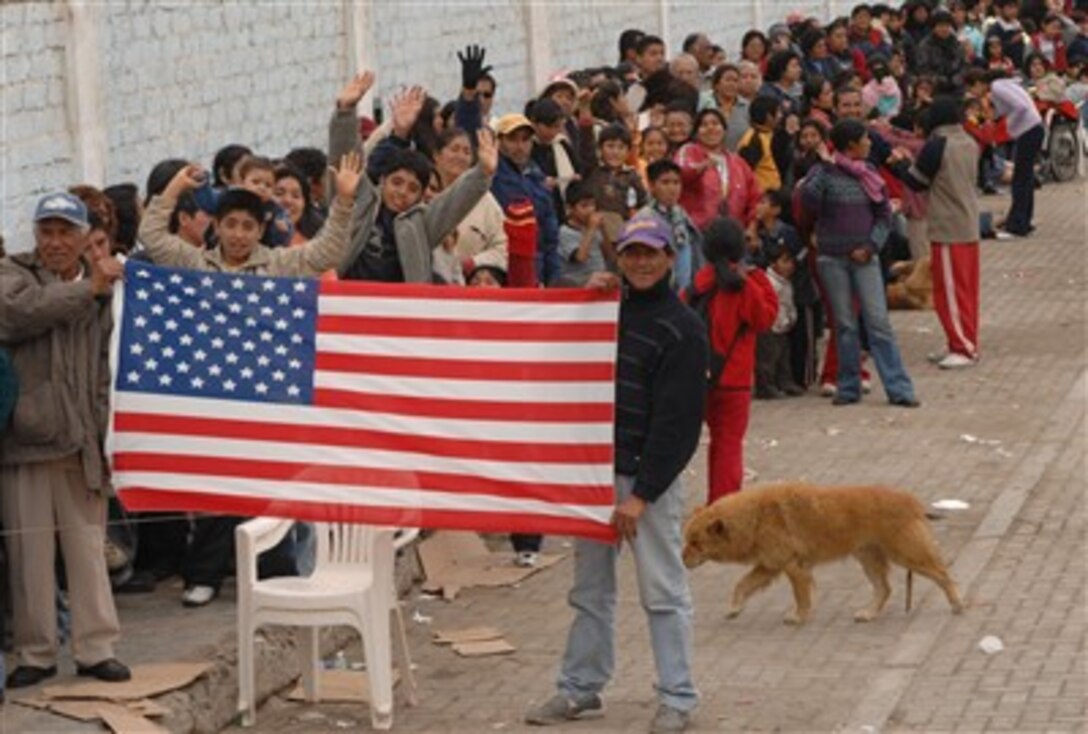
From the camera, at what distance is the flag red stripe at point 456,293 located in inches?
464

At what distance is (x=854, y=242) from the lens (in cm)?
1919

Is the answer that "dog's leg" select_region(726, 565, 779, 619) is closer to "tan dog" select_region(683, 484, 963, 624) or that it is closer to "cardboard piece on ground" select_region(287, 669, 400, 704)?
"tan dog" select_region(683, 484, 963, 624)

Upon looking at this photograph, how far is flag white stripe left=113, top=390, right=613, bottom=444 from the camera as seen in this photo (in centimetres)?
1173

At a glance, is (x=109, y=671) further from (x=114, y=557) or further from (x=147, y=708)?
(x=114, y=557)

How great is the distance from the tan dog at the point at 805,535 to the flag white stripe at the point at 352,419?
1.81 metres

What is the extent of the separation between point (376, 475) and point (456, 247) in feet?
13.5

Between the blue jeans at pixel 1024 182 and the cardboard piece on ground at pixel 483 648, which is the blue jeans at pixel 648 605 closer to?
the cardboard piece on ground at pixel 483 648

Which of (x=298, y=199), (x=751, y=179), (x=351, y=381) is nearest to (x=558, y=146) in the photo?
(x=751, y=179)

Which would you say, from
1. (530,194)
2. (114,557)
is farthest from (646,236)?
(530,194)

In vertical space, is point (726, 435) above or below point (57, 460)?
below

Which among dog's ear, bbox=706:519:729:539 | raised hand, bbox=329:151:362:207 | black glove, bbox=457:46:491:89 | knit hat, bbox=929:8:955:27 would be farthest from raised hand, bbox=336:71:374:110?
knit hat, bbox=929:8:955:27

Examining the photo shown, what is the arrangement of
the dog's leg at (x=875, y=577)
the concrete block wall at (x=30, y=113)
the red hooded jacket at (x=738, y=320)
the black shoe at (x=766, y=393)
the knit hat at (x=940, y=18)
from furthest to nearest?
1. the knit hat at (x=940, y=18)
2. the black shoe at (x=766, y=393)
3. the concrete block wall at (x=30, y=113)
4. the red hooded jacket at (x=738, y=320)
5. the dog's leg at (x=875, y=577)

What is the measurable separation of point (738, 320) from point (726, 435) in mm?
599

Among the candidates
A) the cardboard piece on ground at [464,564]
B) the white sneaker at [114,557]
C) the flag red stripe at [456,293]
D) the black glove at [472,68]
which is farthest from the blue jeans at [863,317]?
the flag red stripe at [456,293]
